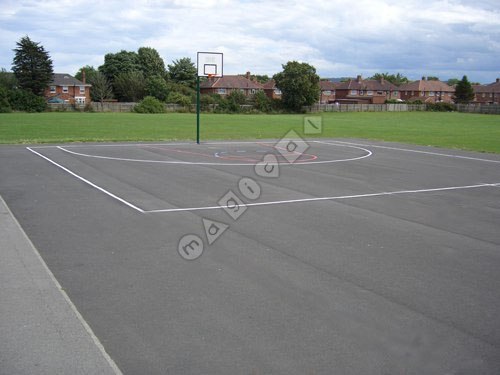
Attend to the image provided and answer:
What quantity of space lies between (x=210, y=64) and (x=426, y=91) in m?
119

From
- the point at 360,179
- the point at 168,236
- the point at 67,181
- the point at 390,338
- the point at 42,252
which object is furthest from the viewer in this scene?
the point at 360,179

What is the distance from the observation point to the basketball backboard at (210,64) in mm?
28494

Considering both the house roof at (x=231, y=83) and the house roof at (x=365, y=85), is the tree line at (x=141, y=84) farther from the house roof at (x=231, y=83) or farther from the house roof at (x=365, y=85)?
the house roof at (x=365, y=85)

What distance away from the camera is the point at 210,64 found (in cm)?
2903

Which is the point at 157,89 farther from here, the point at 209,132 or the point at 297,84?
the point at 209,132

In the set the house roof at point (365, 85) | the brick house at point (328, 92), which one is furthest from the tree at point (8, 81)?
the house roof at point (365, 85)

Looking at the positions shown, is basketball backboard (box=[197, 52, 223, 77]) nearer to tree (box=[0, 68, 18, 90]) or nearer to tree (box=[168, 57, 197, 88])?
tree (box=[0, 68, 18, 90])

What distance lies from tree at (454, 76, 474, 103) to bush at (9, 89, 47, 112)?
81.5 metres

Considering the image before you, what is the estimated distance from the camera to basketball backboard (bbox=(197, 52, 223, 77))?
1122 inches

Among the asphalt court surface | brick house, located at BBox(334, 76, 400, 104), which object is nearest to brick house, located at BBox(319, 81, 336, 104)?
brick house, located at BBox(334, 76, 400, 104)

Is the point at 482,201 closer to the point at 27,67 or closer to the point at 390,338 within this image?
the point at 390,338

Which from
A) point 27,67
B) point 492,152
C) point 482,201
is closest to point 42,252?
point 482,201

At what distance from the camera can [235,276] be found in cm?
748

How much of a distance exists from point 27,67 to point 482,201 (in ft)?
263
